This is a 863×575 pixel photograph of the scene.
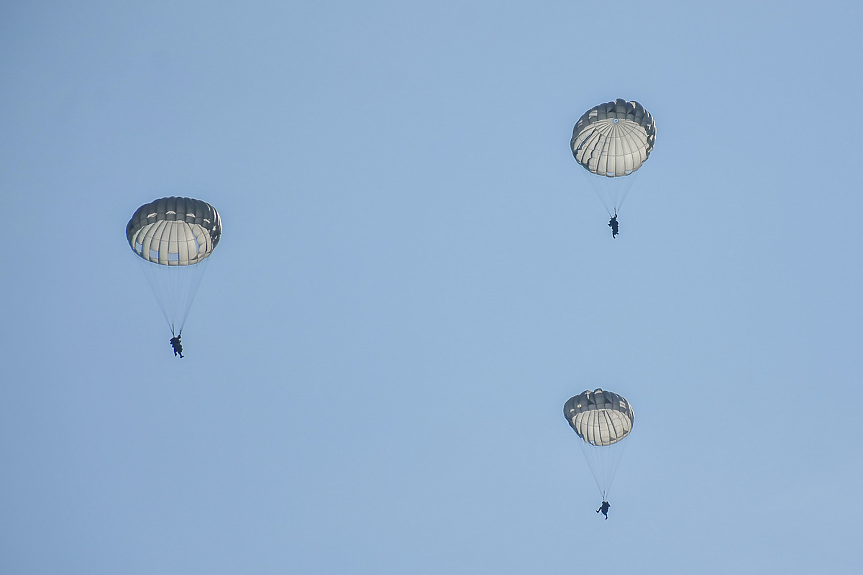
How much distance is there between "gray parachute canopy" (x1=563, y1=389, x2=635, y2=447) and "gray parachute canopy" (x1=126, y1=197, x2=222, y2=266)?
13397mm

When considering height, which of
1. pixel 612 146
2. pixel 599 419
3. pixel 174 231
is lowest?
pixel 599 419

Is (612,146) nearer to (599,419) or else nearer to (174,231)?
(599,419)

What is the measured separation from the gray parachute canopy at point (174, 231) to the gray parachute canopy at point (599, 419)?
Answer: 44.0 feet

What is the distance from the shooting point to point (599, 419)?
4331cm

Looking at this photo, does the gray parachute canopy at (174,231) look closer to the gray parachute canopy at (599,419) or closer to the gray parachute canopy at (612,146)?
the gray parachute canopy at (612,146)

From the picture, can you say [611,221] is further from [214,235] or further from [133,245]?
[133,245]

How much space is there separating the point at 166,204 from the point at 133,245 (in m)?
2.26

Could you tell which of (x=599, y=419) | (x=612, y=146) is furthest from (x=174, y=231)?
(x=599, y=419)

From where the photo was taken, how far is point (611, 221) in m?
43.5

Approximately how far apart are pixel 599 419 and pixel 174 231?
15.7 meters

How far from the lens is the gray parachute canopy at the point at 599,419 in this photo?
140ft

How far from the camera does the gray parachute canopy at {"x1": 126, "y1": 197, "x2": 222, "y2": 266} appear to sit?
130 ft

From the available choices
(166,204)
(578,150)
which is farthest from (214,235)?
(578,150)

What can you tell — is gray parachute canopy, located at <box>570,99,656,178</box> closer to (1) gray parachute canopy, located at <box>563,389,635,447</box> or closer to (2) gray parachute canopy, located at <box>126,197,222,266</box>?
(1) gray parachute canopy, located at <box>563,389,635,447</box>
